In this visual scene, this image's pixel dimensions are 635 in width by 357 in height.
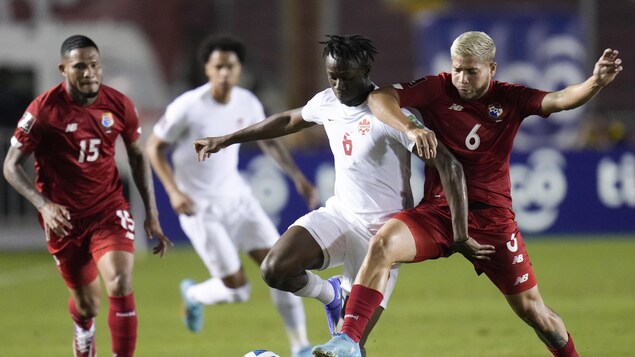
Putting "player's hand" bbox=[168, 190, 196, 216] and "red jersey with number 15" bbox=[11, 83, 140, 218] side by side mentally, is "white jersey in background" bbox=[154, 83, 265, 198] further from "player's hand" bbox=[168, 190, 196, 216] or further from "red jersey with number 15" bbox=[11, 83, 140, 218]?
"red jersey with number 15" bbox=[11, 83, 140, 218]

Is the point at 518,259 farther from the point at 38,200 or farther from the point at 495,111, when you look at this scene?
the point at 38,200

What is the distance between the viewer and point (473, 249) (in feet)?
22.7

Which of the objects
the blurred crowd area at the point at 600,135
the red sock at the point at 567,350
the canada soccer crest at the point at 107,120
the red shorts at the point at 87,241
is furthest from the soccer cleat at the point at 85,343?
the blurred crowd area at the point at 600,135

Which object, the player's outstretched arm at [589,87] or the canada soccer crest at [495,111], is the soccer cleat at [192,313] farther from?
Answer: the player's outstretched arm at [589,87]

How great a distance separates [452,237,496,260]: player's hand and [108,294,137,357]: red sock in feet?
6.91

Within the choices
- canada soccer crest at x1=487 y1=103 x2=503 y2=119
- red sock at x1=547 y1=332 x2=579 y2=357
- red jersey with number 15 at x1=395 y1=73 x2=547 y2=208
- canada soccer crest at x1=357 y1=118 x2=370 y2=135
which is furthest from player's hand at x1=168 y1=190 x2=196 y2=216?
red sock at x1=547 y1=332 x2=579 y2=357

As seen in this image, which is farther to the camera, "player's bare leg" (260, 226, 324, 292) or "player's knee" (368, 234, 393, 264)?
"player's bare leg" (260, 226, 324, 292)

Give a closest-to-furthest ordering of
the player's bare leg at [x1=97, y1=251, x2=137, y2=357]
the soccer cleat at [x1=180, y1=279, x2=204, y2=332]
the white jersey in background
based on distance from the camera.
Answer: the player's bare leg at [x1=97, y1=251, x2=137, y2=357] < the white jersey in background < the soccer cleat at [x1=180, y1=279, x2=204, y2=332]

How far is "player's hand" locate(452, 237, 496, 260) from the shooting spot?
22.6 ft

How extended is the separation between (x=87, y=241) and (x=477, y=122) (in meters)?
2.69

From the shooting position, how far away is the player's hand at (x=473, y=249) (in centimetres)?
690

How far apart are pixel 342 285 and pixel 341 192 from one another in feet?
2.24

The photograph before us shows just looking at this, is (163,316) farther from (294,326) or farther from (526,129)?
(526,129)

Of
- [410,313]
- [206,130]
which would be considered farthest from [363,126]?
[410,313]
